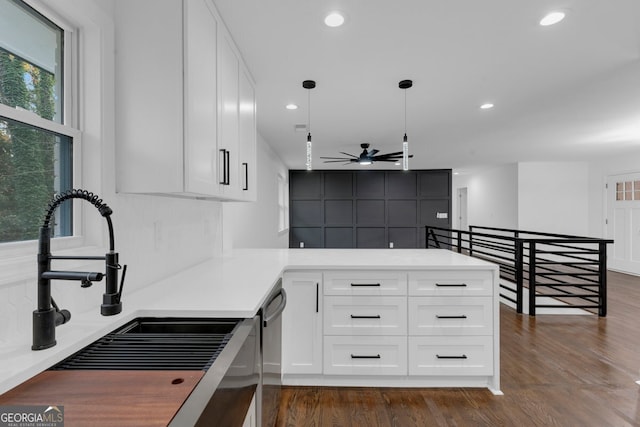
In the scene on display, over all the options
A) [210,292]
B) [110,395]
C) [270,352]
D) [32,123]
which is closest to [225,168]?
[210,292]

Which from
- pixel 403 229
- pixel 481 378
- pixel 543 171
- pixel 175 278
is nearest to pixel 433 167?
pixel 403 229

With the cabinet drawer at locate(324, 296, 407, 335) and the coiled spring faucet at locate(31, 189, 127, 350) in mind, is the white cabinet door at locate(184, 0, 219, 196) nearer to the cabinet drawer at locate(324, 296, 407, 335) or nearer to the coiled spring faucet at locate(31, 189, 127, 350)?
the coiled spring faucet at locate(31, 189, 127, 350)

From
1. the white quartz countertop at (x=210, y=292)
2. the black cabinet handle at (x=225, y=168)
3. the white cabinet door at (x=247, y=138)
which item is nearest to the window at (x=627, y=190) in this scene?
the white quartz countertop at (x=210, y=292)

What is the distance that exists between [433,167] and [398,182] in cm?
102

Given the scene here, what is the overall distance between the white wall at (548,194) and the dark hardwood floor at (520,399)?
16.9ft

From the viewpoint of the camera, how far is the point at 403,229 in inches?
344

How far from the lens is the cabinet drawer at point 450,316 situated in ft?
6.73

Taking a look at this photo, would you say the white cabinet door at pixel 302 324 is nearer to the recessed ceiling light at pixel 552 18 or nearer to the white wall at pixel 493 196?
Answer: the recessed ceiling light at pixel 552 18

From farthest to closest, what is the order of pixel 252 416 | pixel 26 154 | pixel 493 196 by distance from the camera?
1. pixel 493 196
2. pixel 252 416
3. pixel 26 154

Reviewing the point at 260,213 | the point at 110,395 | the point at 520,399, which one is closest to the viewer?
the point at 110,395

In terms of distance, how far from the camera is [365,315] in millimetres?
2092

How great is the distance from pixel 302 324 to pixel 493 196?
8298mm

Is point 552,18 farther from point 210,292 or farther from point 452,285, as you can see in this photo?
point 210,292

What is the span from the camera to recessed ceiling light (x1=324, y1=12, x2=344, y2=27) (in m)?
1.83
